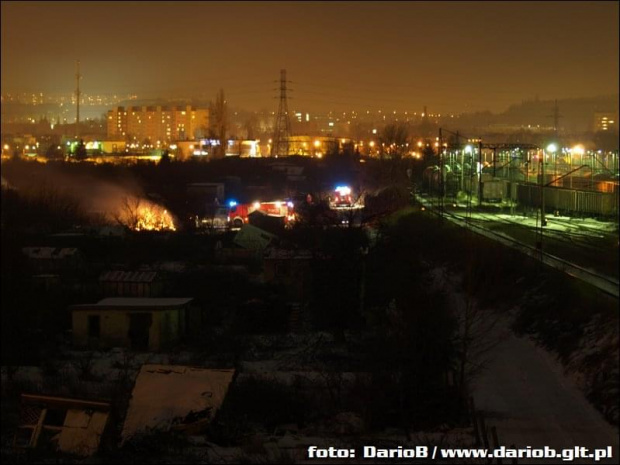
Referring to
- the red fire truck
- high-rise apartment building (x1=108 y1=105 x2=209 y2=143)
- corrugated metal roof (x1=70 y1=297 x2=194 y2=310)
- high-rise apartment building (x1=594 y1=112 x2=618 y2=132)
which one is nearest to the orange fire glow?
the red fire truck

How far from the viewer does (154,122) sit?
36.3m

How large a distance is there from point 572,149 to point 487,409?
35.7 feet

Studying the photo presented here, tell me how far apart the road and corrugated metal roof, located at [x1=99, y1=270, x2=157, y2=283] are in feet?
16.3

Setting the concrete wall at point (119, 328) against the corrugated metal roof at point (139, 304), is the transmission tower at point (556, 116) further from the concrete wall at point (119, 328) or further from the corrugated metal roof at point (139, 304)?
the concrete wall at point (119, 328)

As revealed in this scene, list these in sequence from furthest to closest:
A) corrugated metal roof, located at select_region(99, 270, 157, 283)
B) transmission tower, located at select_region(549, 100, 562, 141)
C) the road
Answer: transmission tower, located at select_region(549, 100, 562, 141) < corrugated metal roof, located at select_region(99, 270, 157, 283) < the road

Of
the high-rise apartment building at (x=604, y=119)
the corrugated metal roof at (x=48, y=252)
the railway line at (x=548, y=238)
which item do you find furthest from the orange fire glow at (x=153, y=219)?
the high-rise apartment building at (x=604, y=119)

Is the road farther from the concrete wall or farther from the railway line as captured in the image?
the concrete wall

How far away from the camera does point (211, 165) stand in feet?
66.8

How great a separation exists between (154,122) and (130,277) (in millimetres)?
28584

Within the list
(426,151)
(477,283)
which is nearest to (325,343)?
(477,283)

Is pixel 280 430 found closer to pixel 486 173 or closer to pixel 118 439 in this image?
pixel 118 439

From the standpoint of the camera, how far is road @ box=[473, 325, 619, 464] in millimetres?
3275

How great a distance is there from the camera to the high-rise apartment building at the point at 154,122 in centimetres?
3522

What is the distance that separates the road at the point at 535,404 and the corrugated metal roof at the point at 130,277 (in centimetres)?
498
